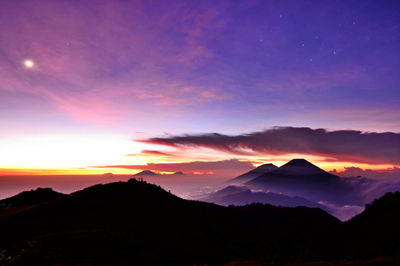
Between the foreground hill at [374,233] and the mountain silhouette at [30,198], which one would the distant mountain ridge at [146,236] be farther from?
the mountain silhouette at [30,198]

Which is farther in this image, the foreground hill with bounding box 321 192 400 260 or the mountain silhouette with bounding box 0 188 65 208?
the mountain silhouette with bounding box 0 188 65 208

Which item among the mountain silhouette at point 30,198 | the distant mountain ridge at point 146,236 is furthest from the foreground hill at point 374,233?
the mountain silhouette at point 30,198

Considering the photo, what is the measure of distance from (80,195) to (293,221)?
92.0 m

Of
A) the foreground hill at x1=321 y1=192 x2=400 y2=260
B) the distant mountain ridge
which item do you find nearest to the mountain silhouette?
the distant mountain ridge

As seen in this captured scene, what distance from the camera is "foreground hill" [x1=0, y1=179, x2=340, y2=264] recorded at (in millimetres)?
30125

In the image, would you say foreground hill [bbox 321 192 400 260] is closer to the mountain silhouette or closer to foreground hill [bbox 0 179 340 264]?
foreground hill [bbox 0 179 340 264]

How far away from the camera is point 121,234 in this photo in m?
37.3

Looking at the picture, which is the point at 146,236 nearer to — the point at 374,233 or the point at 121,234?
the point at 121,234

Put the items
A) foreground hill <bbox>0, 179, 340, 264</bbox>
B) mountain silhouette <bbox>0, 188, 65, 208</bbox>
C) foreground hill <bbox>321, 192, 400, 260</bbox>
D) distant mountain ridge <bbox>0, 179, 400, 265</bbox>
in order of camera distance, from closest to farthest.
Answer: distant mountain ridge <bbox>0, 179, 400, 265</bbox>
foreground hill <bbox>0, 179, 340, 264</bbox>
foreground hill <bbox>321, 192, 400, 260</bbox>
mountain silhouette <bbox>0, 188, 65, 208</bbox>

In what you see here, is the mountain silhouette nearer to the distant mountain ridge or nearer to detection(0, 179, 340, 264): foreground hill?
the distant mountain ridge

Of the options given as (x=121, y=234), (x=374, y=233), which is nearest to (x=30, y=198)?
(x=121, y=234)

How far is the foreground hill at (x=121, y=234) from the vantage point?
98.8 ft

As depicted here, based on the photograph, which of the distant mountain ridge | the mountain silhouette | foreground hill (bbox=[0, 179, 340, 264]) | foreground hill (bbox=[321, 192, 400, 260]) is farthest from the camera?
the mountain silhouette

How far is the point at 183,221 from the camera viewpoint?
6191 centimetres
